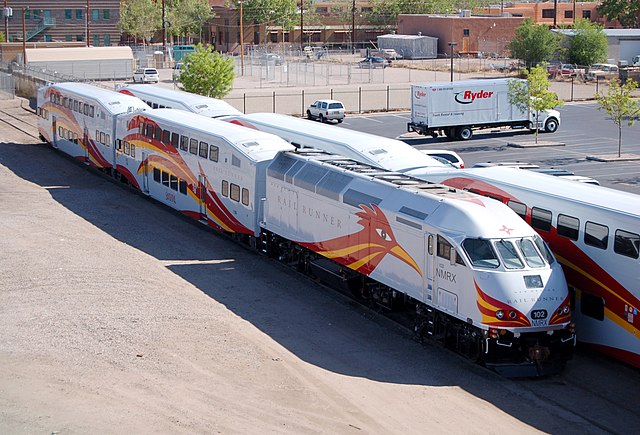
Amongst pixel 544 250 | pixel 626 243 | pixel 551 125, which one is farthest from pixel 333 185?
pixel 551 125

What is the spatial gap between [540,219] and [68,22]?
4264 inches

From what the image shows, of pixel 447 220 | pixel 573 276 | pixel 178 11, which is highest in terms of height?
pixel 178 11

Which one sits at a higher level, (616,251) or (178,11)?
(178,11)

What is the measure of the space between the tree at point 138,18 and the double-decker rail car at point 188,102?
3032 inches

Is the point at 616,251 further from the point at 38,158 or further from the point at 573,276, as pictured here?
the point at 38,158

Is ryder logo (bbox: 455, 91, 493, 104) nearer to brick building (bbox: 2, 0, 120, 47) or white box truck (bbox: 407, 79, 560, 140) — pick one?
white box truck (bbox: 407, 79, 560, 140)

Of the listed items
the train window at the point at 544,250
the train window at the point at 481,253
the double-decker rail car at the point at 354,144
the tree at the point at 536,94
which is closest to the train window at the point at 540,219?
the train window at the point at 544,250

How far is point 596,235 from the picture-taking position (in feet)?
69.8

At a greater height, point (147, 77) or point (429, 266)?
point (147, 77)

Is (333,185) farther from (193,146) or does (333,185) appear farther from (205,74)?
(205,74)

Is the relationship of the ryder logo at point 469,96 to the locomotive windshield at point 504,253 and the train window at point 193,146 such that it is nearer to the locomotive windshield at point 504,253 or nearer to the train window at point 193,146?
the train window at point 193,146

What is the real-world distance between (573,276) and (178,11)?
125 meters

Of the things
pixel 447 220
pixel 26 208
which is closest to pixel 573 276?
pixel 447 220

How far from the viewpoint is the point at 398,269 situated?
22.5m
